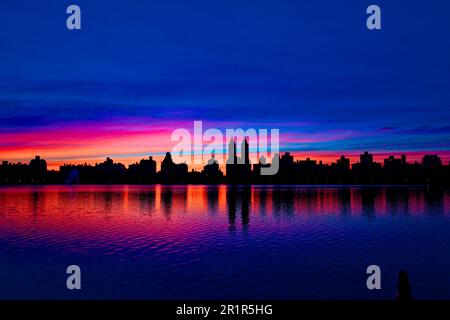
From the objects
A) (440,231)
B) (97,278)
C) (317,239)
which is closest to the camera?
(97,278)

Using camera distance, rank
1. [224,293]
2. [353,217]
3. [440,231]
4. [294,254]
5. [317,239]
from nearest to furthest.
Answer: [224,293] → [294,254] → [317,239] → [440,231] → [353,217]

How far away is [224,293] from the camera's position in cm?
2688

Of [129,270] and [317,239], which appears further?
[317,239]

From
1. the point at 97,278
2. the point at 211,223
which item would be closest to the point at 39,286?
the point at 97,278

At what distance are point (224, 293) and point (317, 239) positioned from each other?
24.4m
